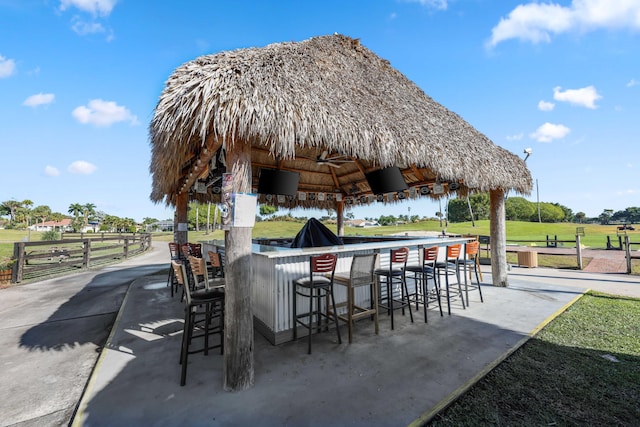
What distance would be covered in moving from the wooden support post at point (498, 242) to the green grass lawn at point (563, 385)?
2588 millimetres

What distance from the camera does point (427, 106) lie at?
591 cm

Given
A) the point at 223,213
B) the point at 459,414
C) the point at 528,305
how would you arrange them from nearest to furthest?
the point at 459,414 → the point at 223,213 → the point at 528,305

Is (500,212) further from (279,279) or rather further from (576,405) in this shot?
(279,279)

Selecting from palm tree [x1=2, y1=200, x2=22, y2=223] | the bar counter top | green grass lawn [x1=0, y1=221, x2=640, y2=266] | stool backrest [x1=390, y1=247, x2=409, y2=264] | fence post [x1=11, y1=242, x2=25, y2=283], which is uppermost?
palm tree [x1=2, y1=200, x2=22, y2=223]

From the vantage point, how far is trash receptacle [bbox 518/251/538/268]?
9.58 meters

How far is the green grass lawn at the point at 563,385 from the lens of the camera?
2.02 metres

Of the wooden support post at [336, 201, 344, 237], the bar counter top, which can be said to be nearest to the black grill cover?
the bar counter top

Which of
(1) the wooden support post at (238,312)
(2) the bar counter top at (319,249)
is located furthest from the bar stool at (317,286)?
(1) the wooden support post at (238,312)

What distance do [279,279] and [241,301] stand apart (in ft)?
3.20

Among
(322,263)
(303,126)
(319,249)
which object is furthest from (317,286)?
(303,126)

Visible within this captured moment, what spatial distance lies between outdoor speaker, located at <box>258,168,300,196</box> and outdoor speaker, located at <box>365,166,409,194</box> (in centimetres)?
212

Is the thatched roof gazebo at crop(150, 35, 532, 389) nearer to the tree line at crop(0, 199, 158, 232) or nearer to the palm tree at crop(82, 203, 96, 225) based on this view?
the tree line at crop(0, 199, 158, 232)

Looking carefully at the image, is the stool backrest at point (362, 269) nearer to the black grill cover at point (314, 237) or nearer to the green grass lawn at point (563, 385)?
the black grill cover at point (314, 237)

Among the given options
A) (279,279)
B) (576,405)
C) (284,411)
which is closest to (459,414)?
(576,405)
